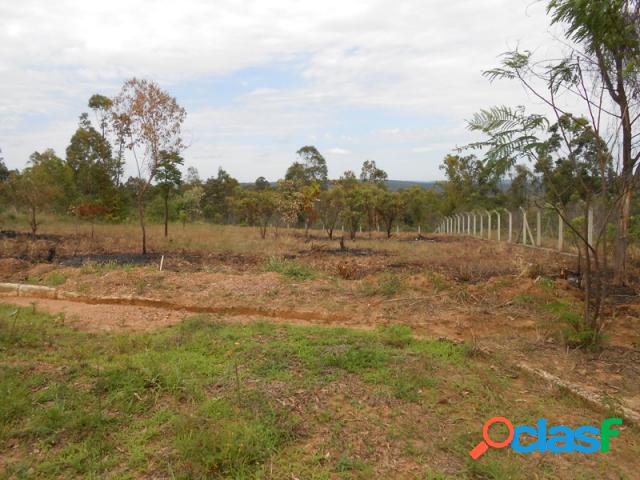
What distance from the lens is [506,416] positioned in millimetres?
3471

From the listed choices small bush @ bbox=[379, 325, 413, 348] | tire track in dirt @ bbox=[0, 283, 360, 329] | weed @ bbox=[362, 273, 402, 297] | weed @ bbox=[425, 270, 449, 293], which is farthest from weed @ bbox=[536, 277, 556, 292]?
tire track in dirt @ bbox=[0, 283, 360, 329]

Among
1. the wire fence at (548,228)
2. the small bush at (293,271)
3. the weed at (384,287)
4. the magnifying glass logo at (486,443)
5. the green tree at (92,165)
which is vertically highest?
the green tree at (92,165)

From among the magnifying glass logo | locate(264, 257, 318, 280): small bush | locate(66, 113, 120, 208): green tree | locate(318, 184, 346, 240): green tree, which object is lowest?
the magnifying glass logo

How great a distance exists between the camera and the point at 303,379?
13.1ft

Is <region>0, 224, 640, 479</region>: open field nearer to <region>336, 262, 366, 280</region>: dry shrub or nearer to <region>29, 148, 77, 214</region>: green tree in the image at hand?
<region>336, 262, 366, 280</region>: dry shrub

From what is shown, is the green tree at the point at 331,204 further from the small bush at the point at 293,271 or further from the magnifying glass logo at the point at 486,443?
the magnifying glass logo at the point at 486,443

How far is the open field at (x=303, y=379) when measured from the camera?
289 centimetres

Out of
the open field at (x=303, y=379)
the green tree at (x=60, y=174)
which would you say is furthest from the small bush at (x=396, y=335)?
the green tree at (x=60, y=174)

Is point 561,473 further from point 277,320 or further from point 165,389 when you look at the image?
point 277,320

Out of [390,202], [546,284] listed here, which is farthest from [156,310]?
[390,202]

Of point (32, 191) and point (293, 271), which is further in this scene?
point (32, 191)

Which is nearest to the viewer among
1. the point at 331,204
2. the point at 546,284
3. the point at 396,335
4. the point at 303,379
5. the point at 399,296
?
the point at 303,379

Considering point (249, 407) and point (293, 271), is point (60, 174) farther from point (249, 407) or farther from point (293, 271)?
point (249, 407)

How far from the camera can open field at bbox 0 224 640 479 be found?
2.89 meters
